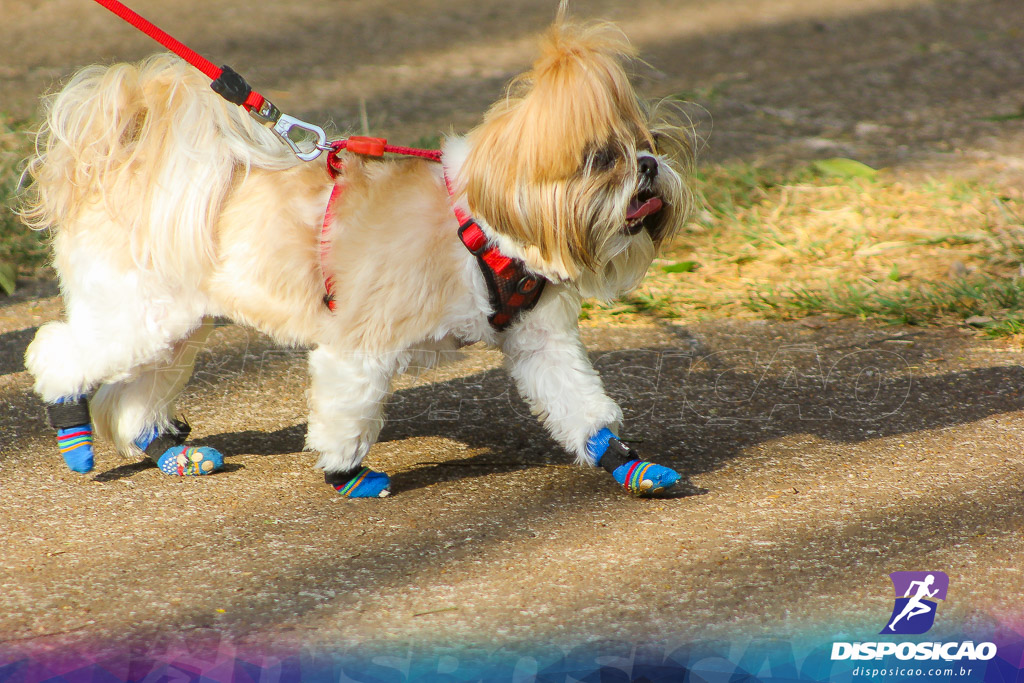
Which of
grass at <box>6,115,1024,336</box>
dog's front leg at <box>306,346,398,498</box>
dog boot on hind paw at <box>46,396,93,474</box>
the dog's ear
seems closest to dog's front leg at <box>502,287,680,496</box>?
the dog's ear

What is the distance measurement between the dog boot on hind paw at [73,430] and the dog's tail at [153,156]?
548 millimetres

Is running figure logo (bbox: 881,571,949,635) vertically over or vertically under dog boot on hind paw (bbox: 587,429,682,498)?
under

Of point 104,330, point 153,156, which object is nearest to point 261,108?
point 153,156

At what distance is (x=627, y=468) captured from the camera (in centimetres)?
286

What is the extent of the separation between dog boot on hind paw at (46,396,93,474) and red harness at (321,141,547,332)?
0.91 meters

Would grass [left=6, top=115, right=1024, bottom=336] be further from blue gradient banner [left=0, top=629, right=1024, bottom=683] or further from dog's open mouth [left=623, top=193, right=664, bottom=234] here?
blue gradient banner [left=0, top=629, right=1024, bottom=683]

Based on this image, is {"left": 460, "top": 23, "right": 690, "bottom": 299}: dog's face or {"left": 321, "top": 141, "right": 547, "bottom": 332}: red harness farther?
{"left": 321, "top": 141, "right": 547, "bottom": 332}: red harness

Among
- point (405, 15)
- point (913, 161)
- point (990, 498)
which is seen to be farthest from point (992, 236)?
point (405, 15)

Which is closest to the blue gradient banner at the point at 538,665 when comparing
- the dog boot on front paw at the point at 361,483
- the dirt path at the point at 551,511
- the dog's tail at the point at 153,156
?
the dirt path at the point at 551,511

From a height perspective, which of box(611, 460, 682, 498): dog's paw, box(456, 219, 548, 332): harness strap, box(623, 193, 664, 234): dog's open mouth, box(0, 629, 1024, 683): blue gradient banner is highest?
box(623, 193, 664, 234): dog's open mouth

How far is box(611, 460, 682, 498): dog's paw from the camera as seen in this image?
112 inches

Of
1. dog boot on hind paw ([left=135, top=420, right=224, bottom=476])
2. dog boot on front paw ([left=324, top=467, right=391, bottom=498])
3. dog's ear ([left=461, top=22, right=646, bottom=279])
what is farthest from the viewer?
dog boot on hind paw ([left=135, top=420, right=224, bottom=476])

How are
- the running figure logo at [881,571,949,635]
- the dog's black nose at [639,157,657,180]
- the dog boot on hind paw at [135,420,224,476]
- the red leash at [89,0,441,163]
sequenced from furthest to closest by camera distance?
the dog boot on hind paw at [135,420,224,476], the red leash at [89,0,441,163], the dog's black nose at [639,157,657,180], the running figure logo at [881,571,949,635]

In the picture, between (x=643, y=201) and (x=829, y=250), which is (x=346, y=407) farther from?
(x=829, y=250)
